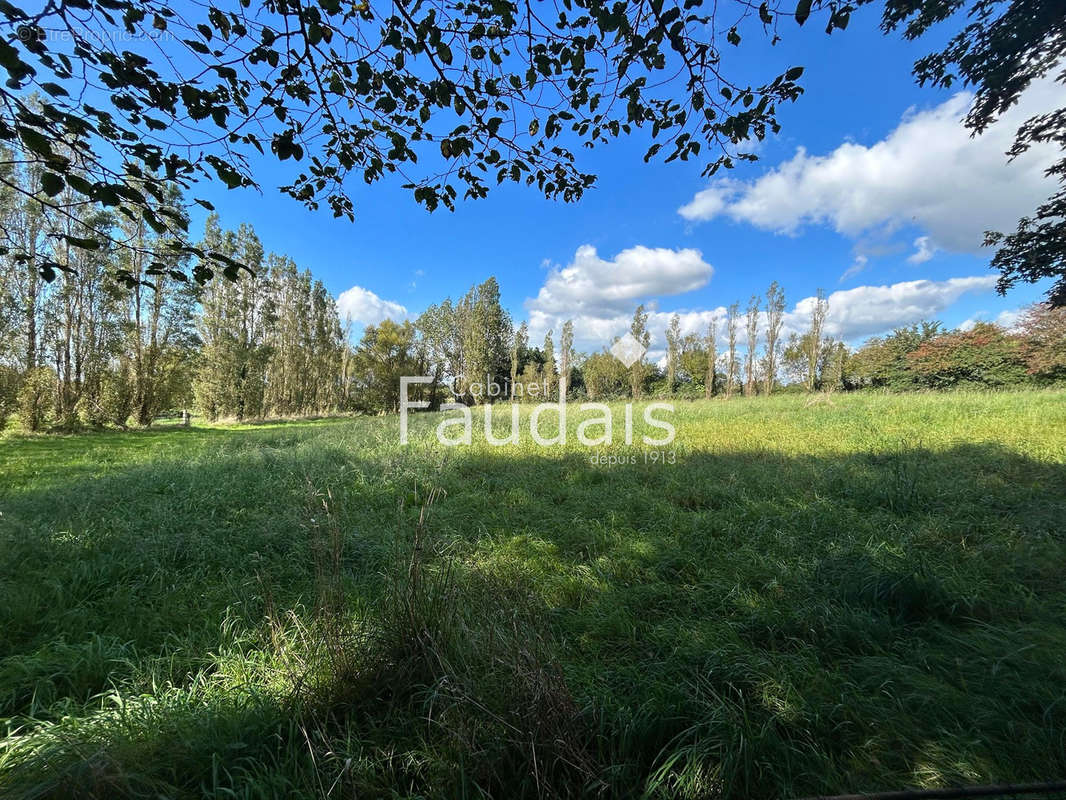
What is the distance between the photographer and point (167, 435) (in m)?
12.1

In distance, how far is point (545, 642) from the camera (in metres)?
1.76

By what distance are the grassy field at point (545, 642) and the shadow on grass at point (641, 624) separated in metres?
0.01

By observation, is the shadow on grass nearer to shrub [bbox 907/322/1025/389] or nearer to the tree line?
the tree line

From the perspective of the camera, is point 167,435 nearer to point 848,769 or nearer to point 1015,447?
point 848,769

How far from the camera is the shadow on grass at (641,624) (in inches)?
51.3

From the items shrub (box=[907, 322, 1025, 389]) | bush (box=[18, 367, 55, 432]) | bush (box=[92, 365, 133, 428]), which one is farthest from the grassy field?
shrub (box=[907, 322, 1025, 389])

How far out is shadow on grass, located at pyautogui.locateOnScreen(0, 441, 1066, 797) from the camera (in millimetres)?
1303

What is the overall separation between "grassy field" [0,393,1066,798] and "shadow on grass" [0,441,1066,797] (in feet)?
0.05

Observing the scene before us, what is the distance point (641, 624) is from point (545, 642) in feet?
2.26

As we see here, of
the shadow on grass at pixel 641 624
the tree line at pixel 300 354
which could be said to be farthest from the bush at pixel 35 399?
the shadow on grass at pixel 641 624

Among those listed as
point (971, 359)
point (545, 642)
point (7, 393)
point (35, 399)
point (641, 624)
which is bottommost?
point (641, 624)

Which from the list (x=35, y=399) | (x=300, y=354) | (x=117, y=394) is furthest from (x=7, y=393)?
(x=300, y=354)

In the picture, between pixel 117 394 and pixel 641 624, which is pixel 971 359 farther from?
pixel 117 394

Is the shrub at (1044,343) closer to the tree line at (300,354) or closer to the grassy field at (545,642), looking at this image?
the tree line at (300,354)
